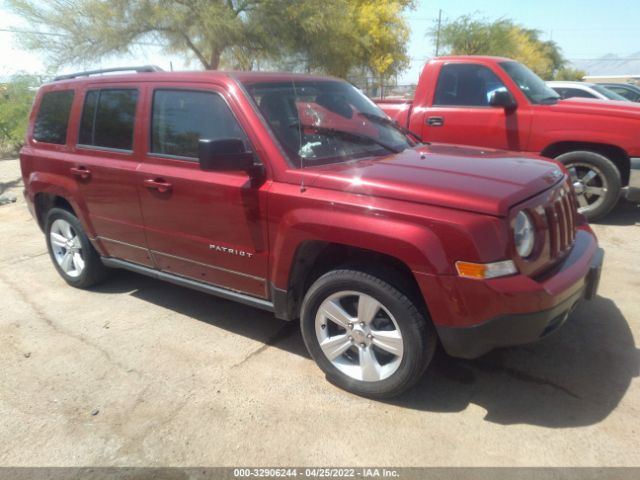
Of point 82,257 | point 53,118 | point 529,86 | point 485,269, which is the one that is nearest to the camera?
point 485,269

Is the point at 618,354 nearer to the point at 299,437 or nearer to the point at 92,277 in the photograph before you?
the point at 299,437

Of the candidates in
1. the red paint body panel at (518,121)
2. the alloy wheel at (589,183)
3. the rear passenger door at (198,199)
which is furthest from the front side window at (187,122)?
the alloy wheel at (589,183)

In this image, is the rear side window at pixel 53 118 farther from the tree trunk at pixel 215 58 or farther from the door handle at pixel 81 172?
the tree trunk at pixel 215 58

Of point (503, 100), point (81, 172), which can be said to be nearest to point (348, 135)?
point (81, 172)

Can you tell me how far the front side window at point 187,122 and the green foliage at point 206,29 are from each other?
13.9m

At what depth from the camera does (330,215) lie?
2.75 metres

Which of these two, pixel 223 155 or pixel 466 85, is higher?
pixel 466 85

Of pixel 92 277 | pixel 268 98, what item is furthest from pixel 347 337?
pixel 92 277

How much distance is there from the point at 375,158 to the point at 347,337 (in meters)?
1.15

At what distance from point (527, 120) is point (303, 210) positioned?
4217 millimetres

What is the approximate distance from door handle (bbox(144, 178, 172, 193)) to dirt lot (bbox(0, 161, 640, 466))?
3.64 feet

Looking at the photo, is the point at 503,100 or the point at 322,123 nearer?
the point at 322,123

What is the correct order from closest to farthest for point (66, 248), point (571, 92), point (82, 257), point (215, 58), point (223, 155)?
1. point (223, 155)
2. point (82, 257)
3. point (66, 248)
4. point (571, 92)
5. point (215, 58)

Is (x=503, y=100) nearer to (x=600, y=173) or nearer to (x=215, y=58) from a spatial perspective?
(x=600, y=173)
